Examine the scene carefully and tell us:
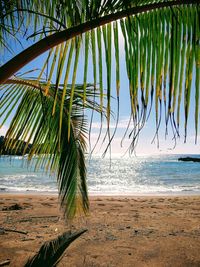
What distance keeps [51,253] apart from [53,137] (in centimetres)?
123

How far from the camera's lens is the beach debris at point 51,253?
1.65 meters

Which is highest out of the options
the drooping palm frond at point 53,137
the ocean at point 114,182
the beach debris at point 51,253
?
the drooping palm frond at point 53,137

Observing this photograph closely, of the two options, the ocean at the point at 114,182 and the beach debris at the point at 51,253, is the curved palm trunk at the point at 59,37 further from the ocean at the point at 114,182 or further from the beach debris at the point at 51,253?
the beach debris at the point at 51,253

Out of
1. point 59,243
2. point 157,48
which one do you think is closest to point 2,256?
point 59,243

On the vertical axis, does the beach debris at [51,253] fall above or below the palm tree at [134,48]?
below

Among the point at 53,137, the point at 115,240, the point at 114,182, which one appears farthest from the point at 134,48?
the point at 114,182

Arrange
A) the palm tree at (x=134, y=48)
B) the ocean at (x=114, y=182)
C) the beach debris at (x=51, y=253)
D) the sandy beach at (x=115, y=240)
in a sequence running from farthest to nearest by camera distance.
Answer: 1. the ocean at (x=114, y=182)
2. the sandy beach at (x=115, y=240)
3. the beach debris at (x=51, y=253)
4. the palm tree at (x=134, y=48)

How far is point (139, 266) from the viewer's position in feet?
15.5

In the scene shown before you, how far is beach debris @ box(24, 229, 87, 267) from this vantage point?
5.41 feet

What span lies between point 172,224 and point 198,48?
296 inches

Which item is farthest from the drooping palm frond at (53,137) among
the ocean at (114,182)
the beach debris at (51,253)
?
the beach debris at (51,253)

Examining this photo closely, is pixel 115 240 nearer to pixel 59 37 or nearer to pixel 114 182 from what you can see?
pixel 59 37

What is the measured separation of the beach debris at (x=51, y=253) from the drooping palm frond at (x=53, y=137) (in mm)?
853

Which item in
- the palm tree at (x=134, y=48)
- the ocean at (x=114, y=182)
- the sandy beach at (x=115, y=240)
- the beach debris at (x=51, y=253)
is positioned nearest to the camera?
the palm tree at (x=134, y=48)
